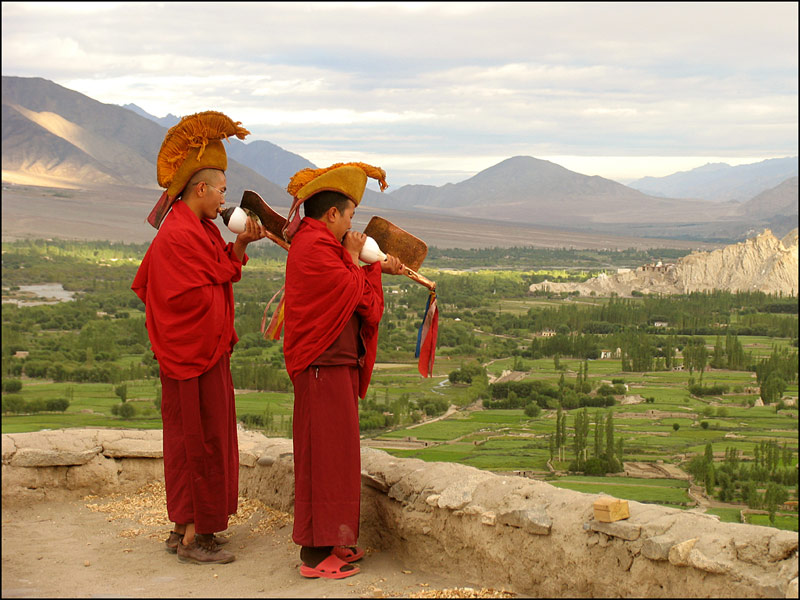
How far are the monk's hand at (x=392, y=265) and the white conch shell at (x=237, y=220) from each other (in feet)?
2.99

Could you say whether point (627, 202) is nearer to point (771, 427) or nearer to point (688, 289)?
point (688, 289)

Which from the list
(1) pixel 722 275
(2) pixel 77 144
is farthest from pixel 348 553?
(2) pixel 77 144

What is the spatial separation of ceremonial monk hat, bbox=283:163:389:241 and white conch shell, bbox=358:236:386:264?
0.24m

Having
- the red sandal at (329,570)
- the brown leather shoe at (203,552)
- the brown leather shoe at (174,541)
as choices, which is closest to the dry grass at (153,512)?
the brown leather shoe at (174,541)

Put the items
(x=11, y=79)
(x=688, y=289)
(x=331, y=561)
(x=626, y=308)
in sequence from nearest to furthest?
(x=331, y=561) → (x=626, y=308) → (x=688, y=289) → (x=11, y=79)

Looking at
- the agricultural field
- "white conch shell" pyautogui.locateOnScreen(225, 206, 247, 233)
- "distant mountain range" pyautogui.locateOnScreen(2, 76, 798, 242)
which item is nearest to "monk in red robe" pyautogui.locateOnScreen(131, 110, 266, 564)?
"white conch shell" pyautogui.locateOnScreen(225, 206, 247, 233)

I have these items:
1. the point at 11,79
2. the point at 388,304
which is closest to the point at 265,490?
the point at 388,304

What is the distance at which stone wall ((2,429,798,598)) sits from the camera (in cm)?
396

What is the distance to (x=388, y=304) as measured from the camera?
154ft

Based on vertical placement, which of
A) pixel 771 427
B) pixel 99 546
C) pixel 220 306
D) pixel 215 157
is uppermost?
pixel 215 157

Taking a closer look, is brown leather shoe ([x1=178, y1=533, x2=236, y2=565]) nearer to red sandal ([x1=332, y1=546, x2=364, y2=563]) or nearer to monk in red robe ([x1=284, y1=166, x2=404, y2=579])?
monk in red robe ([x1=284, y1=166, x2=404, y2=579])

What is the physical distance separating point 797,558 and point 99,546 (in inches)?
160

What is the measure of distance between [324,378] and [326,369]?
0.05 meters

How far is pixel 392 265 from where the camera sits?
527 centimetres
